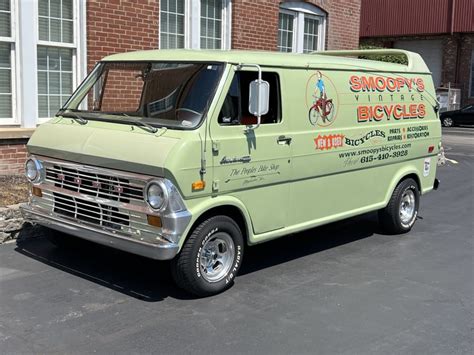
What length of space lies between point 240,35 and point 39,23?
432 cm

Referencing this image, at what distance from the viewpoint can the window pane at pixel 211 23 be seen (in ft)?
37.5

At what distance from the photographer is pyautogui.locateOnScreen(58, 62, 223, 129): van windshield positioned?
5.36 m

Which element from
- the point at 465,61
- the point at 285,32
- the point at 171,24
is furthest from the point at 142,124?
the point at 465,61

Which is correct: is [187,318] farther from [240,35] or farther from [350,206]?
[240,35]

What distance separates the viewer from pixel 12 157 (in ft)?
29.1

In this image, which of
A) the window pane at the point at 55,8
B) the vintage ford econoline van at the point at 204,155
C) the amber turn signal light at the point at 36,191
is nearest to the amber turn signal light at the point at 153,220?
the vintage ford econoline van at the point at 204,155

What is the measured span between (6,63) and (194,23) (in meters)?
3.62

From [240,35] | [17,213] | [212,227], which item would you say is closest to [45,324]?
[212,227]

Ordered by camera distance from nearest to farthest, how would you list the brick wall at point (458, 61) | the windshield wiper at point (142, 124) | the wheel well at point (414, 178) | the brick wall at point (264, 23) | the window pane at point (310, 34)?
the windshield wiper at point (142, 124), the wheel well at point (414, 178), the brick wall at point (264, 23), the window pane at point (310, 34), the brick wall at point (458, 61)

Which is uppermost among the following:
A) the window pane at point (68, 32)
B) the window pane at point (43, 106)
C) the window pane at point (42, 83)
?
the window pane at point (68, 32)

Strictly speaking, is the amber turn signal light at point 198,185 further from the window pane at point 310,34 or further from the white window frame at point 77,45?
the window pane at point 310,34

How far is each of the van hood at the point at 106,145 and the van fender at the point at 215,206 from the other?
1.52ft

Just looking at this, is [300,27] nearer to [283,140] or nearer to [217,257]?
[283,140]

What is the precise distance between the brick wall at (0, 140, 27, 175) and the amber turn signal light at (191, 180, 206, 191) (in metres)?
4.78
